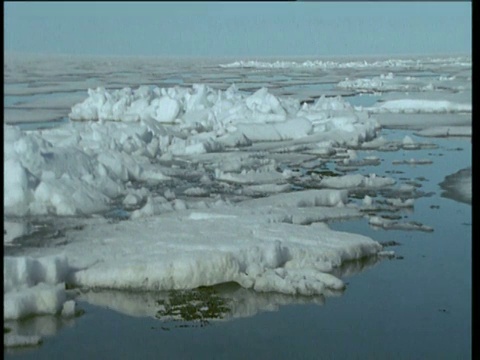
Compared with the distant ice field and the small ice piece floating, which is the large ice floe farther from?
the small ice piece floating

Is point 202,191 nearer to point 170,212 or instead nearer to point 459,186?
point 170,212

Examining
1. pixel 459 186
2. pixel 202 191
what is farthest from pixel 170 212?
pixel 459 186

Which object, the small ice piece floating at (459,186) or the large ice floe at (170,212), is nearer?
the large ice floe at (170,212)

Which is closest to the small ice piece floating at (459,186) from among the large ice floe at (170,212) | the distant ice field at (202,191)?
the distant ice field at (202,191)

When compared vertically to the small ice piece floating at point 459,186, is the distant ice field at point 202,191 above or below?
above

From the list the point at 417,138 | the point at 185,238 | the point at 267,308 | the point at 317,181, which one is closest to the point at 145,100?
the point at 417,138

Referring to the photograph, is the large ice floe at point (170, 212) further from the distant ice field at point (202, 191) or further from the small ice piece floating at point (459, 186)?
the small ice piece floating at point (459, 186)

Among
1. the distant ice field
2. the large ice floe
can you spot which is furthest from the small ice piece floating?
the large ice floe
